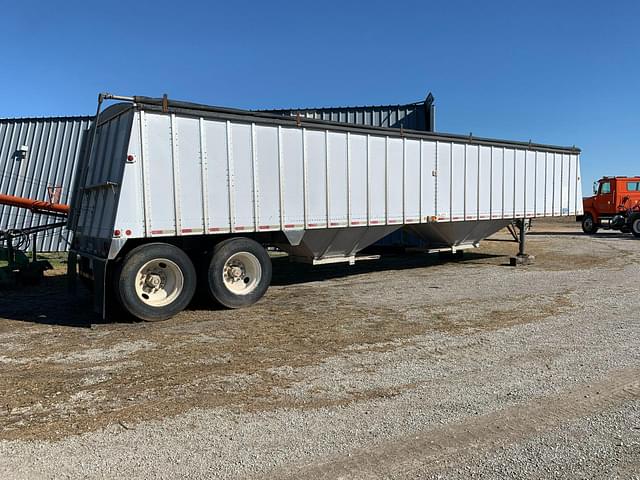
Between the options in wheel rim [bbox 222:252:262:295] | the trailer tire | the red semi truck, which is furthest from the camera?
the red semi truck

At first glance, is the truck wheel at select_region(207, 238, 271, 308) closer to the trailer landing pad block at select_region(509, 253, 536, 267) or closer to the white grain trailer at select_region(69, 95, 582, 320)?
the white grain trailer at select_region(69, 95, 582, 320)

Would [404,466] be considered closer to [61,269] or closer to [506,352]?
[506,352]

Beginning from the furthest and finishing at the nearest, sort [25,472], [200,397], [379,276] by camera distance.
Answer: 1. [379,276]
2. [200,397]
3. [25,472]

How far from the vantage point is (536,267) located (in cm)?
1370

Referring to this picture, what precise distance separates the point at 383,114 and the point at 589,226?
1687 cm

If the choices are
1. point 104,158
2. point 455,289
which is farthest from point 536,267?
point 104,158

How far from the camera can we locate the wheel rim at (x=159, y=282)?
791 centimetres

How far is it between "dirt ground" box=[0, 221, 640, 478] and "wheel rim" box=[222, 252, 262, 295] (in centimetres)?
52

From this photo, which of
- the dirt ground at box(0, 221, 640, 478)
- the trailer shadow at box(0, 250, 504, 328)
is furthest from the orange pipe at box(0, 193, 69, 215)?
the dirt ground at box(0, 221, 640, 478)

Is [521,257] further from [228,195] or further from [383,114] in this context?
[228,195]

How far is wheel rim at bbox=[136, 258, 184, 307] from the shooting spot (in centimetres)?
791

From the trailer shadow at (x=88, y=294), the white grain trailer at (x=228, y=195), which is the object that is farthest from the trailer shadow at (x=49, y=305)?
the white grain trailer at (x=228, y=195)

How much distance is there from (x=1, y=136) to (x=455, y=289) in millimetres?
16941

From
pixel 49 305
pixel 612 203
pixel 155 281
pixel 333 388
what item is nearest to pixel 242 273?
pixel 155 281
